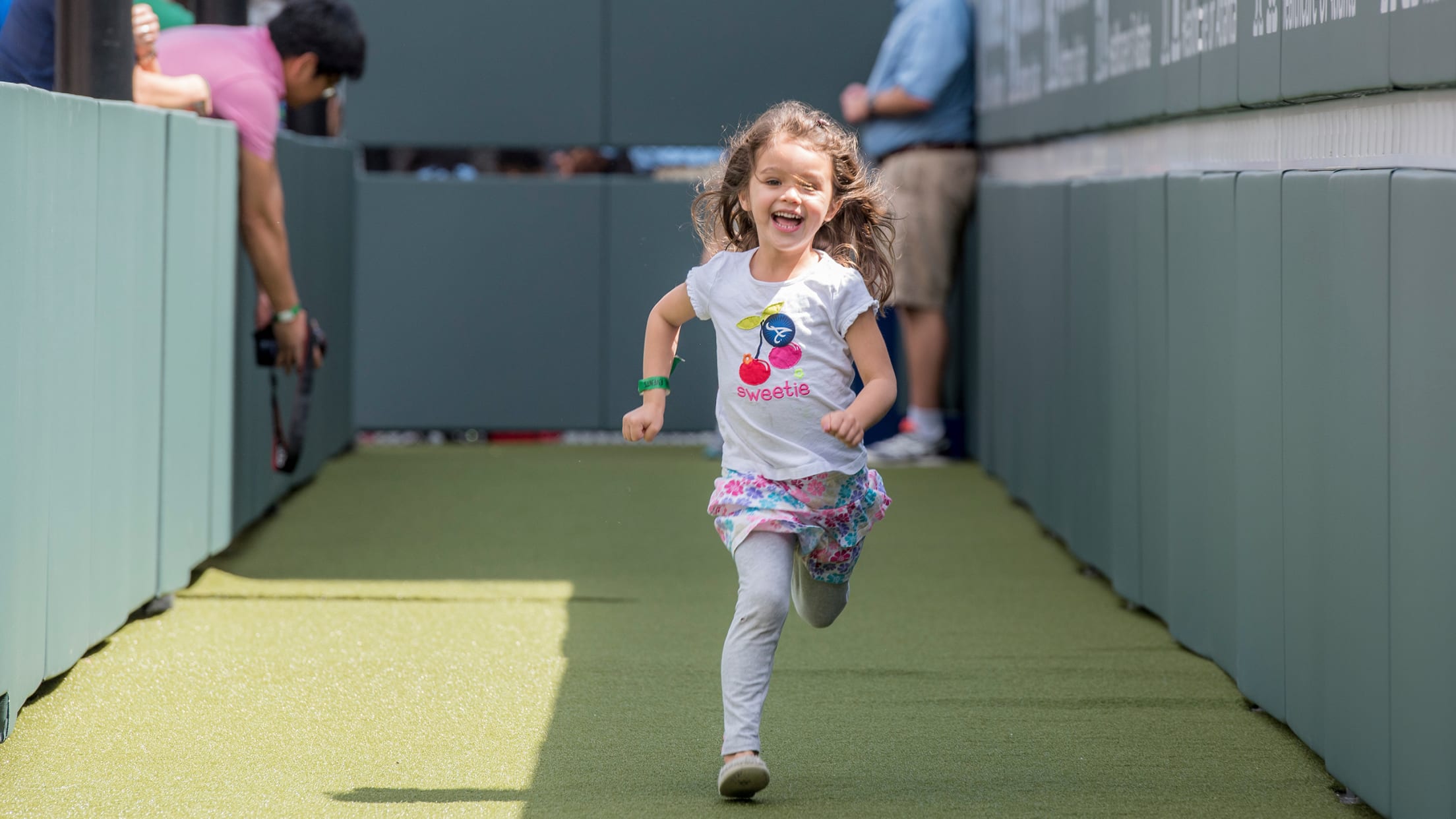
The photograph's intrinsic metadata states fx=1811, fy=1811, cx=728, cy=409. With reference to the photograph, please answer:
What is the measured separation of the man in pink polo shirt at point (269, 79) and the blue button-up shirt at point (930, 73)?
3014 millimetres

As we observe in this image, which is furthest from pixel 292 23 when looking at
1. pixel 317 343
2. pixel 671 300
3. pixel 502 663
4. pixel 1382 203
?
pixel 1382 203

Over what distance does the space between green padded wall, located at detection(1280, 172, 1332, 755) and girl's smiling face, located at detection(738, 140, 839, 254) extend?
0.91 meters

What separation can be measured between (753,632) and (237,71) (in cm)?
338

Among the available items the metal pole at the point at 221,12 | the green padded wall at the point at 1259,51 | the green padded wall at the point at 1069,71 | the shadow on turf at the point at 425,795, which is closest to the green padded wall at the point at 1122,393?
the green padded wall at the point at 1069,71

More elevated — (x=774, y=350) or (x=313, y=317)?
(x=313, y=317)

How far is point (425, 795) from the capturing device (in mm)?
3225

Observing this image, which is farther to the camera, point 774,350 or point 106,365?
point 106,365

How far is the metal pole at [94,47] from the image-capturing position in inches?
170

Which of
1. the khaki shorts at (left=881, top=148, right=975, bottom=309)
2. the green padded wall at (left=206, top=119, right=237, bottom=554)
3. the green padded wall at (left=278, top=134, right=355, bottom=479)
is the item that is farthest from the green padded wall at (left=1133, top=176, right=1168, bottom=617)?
the khaki shorts at (left=881, top=148, right=975, bottom=309)

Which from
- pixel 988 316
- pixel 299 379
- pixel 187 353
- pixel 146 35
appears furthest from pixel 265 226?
pixel 988 316

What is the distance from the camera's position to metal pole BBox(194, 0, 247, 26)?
7230mm

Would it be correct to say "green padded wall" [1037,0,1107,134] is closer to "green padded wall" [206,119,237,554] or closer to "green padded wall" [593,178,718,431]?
"green padded wall" [206,119,237,554]

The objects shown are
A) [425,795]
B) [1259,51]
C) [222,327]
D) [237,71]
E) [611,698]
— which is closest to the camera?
[425,795]

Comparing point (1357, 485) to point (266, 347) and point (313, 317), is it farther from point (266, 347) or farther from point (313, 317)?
point (313, 317)
